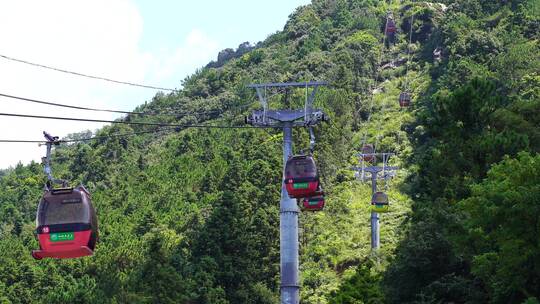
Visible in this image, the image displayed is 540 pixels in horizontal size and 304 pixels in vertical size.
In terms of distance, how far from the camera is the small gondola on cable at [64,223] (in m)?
24.7

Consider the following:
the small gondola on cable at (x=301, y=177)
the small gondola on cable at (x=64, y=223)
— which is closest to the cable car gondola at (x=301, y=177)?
the small gondola on cable at (x=301, y=177)

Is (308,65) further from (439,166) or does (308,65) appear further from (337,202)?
(439,166)

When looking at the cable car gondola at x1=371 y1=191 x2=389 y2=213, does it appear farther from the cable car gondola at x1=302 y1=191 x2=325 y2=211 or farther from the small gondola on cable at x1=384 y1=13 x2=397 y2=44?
the small gondola on cable at x1=384 y1=13 x2=397 y2=44

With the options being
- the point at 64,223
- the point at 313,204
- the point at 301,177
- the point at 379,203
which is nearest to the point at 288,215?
the point at 301,177

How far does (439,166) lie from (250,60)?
110028 millimetres

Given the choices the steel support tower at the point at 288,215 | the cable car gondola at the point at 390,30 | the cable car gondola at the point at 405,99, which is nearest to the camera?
the steel support tower at the point at 288,215

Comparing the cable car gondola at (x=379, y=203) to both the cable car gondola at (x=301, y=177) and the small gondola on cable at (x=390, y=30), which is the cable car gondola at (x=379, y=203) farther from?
the small gondola on cable at (x=390, y=30)

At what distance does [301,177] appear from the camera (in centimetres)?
3534

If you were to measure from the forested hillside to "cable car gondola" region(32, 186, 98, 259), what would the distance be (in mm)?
11299

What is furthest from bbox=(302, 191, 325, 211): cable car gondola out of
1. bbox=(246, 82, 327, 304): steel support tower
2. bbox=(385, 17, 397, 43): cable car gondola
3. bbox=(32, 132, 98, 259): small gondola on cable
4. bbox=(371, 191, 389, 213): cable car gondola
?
bbox=(385, 17, 397, 43): cable car gondola

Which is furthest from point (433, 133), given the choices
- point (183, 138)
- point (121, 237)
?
point (183, 138)

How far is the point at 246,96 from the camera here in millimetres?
124375

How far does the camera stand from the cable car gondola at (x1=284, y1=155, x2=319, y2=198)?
3522cm

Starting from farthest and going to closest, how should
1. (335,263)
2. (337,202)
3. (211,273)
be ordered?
(337,202) → (335,263) → (211,273)
